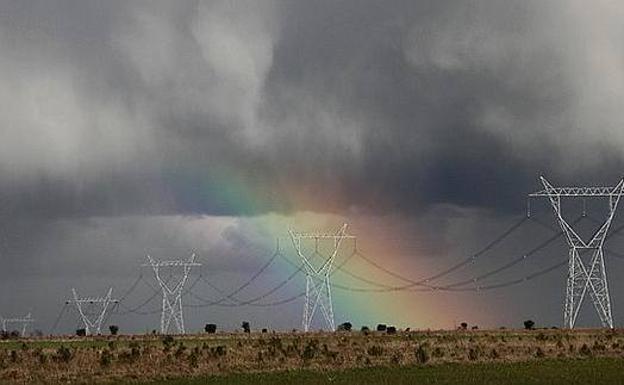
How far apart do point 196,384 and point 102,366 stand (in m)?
20.9

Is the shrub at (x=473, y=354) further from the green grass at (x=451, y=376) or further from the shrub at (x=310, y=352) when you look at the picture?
the shrub at (x=310, y=352)

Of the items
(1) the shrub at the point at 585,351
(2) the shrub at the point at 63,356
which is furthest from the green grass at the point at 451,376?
A: (2) the shrub at the point at 63,356

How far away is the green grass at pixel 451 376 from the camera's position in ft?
261

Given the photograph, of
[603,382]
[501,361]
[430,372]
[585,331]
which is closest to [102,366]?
[430,372]

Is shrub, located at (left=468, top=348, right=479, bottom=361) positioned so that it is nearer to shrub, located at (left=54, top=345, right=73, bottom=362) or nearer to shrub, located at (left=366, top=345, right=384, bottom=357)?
shrub, located at (left=366, top=345, right=384, bottom=357)

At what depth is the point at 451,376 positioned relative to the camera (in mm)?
85000

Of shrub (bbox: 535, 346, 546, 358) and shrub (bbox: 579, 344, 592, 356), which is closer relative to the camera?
shrub (bbox: 535, 346, 546, 358)

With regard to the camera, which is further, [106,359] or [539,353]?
[539,353]

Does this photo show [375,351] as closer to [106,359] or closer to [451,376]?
[106,359]

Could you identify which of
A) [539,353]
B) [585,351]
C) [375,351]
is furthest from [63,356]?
[585,351]

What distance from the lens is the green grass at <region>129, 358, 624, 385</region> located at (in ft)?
261

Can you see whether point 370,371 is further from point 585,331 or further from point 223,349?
point 585,331

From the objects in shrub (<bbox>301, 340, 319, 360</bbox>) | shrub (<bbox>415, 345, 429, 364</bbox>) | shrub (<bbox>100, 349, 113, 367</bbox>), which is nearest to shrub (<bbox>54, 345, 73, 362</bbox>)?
shrub (<bbox>100, 349, 113, 367</bbox>)

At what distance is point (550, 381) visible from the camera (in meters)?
79.4
